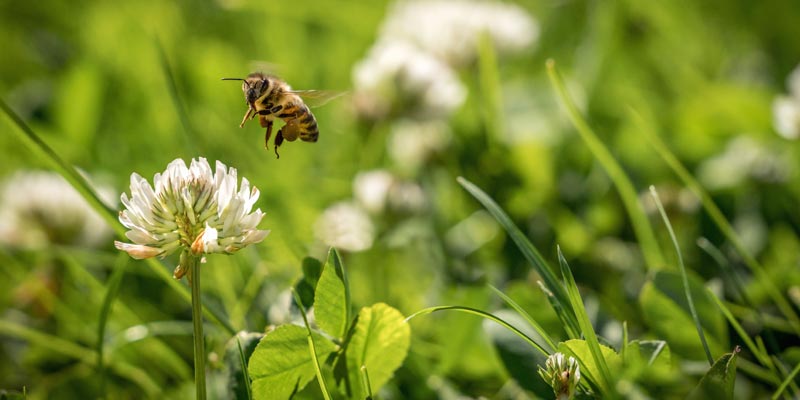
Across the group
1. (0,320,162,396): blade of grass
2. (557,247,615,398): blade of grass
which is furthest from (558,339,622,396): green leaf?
(0,320,162,396): blade of grass

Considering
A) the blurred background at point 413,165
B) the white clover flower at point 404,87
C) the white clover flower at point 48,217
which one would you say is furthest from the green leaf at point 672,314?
the white clover flower at point 48,217

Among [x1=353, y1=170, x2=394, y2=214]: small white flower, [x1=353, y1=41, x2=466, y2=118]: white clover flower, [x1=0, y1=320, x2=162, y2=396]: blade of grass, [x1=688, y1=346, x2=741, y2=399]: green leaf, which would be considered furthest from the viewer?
[x1=353, y1=41, x2=466, y2=118]: white clover flower

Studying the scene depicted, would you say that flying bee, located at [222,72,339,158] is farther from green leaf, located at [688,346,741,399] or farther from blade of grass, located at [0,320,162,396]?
green leaf, located at [688,346,741,399]

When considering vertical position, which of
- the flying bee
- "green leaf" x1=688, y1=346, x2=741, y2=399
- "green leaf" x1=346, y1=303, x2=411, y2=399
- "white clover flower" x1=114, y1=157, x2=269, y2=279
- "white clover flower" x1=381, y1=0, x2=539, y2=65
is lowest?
"green leaf" x1=688, y1=346, x2=741, y2=399

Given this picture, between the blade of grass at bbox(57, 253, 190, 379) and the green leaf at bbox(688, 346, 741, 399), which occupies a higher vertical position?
the blade of grass at bbox(57, 253, 190, 379)

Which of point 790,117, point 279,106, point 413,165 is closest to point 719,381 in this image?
point 279,106

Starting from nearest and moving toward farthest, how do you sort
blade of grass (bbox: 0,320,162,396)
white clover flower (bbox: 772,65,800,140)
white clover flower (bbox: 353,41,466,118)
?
blade of grass (bbox: 0,320,162,396)
white clover flower (bbox: 772,65,800,140)
white clover flower (bbox: 353,41,466,118)

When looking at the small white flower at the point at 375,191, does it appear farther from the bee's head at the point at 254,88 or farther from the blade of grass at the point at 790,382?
the blade of grass at the point at 790,382
